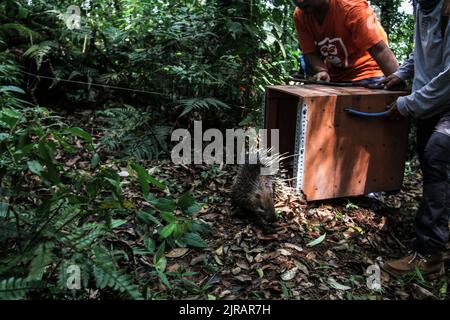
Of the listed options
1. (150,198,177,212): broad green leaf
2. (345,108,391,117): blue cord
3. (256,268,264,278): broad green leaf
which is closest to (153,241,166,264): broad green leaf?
(150,198,177,212): broad green leaf

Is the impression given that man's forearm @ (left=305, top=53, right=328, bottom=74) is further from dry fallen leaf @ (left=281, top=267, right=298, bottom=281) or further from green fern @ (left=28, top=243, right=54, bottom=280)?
green fern @ (left=28, top=243, right=54, bottom=280)

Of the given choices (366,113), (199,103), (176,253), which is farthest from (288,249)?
(199,103)

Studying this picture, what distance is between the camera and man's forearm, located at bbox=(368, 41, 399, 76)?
3324 millimetres

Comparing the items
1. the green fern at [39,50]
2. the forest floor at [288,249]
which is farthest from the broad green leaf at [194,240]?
the green fern at [39,50]

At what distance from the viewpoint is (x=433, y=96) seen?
2.59 metres

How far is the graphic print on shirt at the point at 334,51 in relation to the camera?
3561 millimetres

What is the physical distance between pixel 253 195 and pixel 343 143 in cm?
89

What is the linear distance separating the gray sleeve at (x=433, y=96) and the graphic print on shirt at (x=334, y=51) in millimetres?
949

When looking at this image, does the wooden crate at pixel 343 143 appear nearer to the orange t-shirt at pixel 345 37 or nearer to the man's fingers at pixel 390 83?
the man's fingers at pixel 390 83

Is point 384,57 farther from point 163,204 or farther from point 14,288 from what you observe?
point 14,288

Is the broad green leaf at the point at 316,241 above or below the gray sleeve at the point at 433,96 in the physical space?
below
